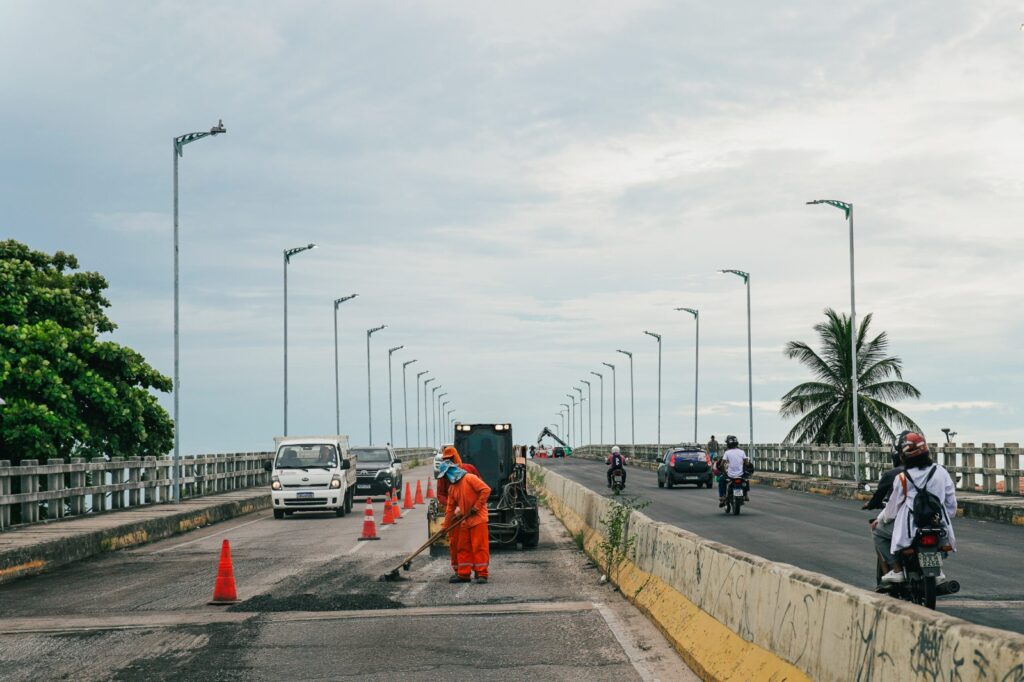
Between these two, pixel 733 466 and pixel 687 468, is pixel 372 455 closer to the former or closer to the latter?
pixel 687 468

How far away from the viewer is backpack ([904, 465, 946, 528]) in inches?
408

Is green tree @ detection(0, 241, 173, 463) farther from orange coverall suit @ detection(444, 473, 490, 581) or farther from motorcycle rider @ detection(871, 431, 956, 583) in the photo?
motorcycle rider @ detection(871, 431, 956, 583)

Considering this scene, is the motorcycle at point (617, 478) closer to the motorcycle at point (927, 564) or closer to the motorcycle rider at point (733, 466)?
the motorcycle rider at point (733, 466)

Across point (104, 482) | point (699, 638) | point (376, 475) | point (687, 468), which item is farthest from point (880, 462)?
point (699, 638)

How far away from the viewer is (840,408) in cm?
6259

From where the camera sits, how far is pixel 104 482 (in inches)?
1135

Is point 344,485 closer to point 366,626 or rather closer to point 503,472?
point 503,472

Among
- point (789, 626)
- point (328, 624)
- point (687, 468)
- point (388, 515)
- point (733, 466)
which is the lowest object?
point (687, 468)

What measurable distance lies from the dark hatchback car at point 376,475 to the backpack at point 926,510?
28.5 metres

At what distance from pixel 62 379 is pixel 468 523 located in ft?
96.1

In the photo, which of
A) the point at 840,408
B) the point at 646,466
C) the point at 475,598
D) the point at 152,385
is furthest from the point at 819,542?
the point at 646,466

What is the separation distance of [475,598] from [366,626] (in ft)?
7.84

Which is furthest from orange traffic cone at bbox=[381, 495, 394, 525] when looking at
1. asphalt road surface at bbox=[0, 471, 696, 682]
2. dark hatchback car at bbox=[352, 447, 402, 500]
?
dark hatchback car at bbox=[352, 447, 402, 500]

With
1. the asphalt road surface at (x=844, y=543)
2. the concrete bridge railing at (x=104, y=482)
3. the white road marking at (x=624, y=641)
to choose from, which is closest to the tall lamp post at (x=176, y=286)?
the concrete bridge railing at (x=104, y=482)
